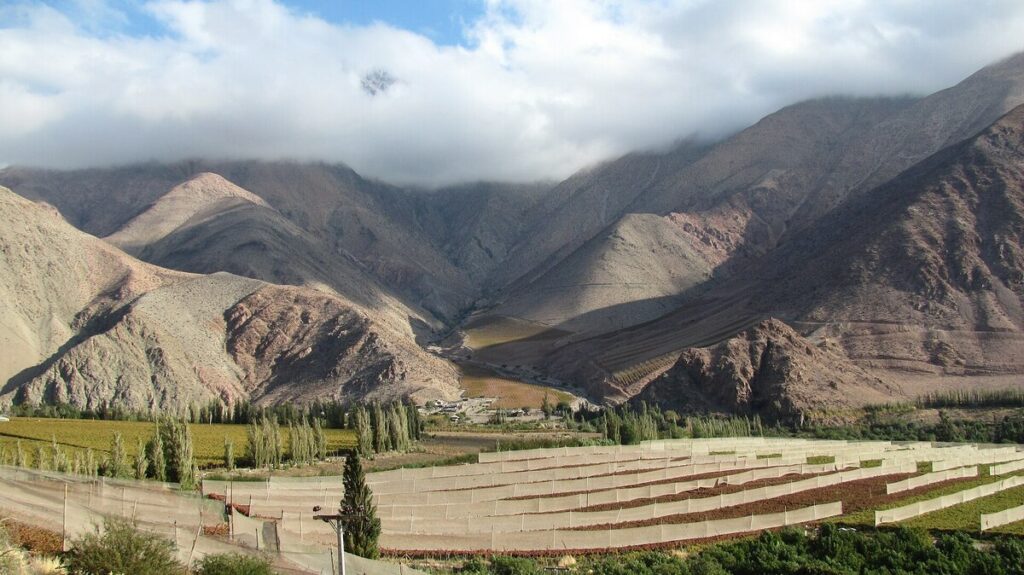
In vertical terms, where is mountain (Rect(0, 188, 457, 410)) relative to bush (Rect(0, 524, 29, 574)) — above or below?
above

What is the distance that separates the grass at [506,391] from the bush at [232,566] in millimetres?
109371

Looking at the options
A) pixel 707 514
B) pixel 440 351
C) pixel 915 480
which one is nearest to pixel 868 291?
pixel 440 351

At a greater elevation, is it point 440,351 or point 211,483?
point 440,351

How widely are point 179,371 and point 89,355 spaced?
11643mm

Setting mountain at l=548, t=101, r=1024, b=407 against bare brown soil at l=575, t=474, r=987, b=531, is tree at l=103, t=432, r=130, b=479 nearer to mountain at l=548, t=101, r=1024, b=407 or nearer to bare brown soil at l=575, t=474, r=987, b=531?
bare brown soil at l=575, t=474, r=987, b=531

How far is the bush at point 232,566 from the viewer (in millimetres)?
24828

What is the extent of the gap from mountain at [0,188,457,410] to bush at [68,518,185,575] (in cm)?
9875

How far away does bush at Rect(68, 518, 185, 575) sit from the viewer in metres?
24.1

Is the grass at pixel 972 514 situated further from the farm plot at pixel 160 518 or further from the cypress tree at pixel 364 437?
the cypress tree at pixel 364 437

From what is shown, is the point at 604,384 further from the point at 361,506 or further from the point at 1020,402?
the point at 361,506

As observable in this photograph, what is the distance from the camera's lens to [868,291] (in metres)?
154


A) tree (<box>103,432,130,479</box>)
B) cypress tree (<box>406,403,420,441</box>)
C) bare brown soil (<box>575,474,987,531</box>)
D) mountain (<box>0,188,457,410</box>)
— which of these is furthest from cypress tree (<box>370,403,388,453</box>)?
mountain (<box>0,188,457,410</box>)

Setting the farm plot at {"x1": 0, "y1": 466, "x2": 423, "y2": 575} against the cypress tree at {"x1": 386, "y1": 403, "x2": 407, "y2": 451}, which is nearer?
the farm plot at {"x1": 0, "y1": 466, "x2": 423, "y2": 575}

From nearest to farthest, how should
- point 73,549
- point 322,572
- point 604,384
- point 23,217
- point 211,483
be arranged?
point 73,549
point 322,572
point 211,483
point 604,384
point 23,217
